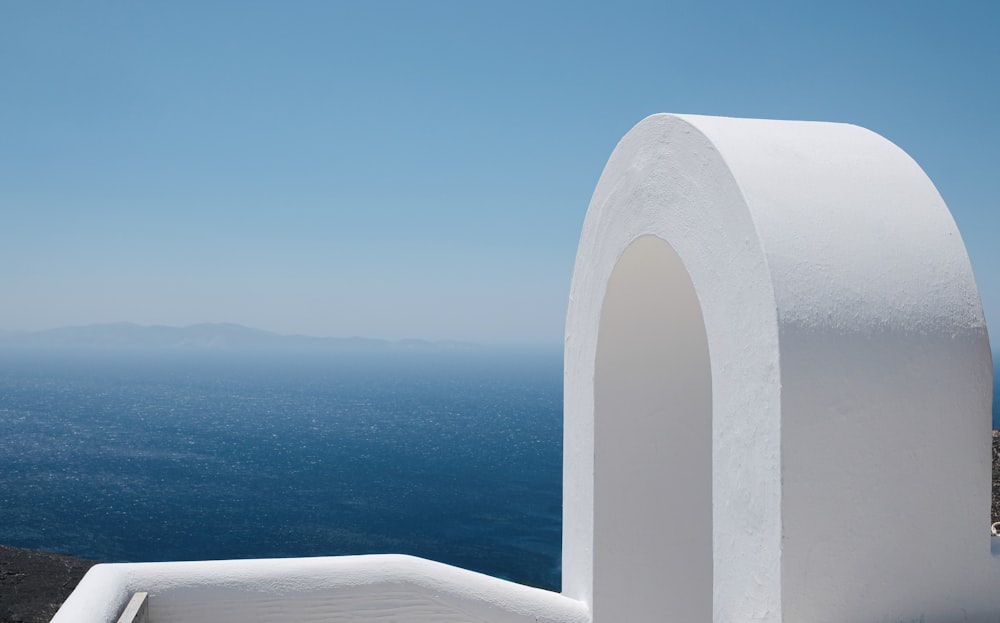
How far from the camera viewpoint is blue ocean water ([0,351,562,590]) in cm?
4781

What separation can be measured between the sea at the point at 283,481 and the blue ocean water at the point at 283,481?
0.16 meters

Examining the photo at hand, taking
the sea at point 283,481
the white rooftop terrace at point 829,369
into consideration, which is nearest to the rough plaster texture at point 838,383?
the white rooftop terrace at point 829,369

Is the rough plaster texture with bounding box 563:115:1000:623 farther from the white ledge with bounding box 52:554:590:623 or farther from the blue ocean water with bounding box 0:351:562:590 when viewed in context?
the blue ocean water with bounding box 0:351:562:590

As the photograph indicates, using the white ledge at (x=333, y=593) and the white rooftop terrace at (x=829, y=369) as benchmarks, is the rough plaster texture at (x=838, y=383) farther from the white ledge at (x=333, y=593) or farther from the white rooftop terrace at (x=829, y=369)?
the white ledge at (x=333, y=593)

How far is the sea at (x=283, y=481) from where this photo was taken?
A: 47750 millimetres

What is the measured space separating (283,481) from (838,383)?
6628 centimetres

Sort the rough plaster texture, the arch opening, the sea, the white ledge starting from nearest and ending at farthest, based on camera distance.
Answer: the rough plaster texture < the white ledge < the arch opening < the sea

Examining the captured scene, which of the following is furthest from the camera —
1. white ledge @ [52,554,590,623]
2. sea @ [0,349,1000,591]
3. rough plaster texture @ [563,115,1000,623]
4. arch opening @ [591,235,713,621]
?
sea @ [0,349,1000,591]

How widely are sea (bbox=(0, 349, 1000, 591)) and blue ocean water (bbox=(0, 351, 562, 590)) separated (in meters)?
A: 0.16

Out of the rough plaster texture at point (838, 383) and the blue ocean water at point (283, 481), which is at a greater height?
the rough plaster texture at point (838, 383)

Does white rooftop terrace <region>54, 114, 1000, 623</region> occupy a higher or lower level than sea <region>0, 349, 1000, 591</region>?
higher

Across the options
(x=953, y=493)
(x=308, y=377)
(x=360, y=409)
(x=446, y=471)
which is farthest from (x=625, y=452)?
(x=308, y=377)

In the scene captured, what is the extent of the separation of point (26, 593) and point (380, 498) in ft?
139

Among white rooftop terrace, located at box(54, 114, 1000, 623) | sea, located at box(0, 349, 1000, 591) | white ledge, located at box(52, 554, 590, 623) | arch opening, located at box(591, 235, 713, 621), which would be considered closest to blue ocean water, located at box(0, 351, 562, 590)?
sea, located at box(0, 349, 1000, 591)
